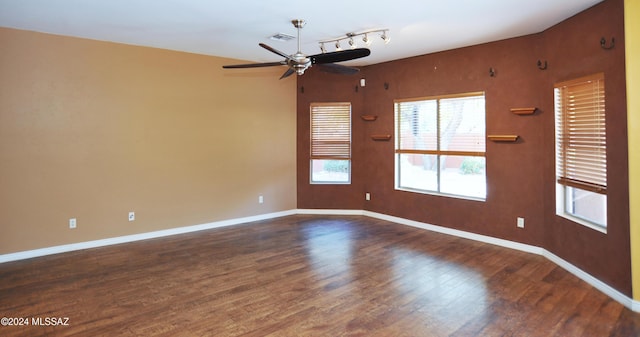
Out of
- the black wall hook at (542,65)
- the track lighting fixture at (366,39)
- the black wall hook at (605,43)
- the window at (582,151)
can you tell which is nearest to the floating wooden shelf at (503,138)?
the window at (582,151)

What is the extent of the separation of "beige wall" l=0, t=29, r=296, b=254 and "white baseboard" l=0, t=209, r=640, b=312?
0.27 feet

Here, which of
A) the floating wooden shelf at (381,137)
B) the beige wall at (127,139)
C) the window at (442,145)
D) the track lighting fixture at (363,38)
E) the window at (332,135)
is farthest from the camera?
the window at (332,135)

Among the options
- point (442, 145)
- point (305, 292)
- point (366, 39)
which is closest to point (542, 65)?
point (442, 145)

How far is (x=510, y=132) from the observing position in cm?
445

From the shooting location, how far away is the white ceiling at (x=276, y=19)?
3.31m

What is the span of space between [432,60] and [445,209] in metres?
2.23

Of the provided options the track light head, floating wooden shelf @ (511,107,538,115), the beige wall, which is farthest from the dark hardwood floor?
the track light head

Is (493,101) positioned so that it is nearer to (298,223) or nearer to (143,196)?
(298,223)

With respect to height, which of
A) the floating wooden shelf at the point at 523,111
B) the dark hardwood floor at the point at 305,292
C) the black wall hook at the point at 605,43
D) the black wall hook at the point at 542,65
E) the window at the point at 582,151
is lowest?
the dark hardwood floor at the point at 305,292

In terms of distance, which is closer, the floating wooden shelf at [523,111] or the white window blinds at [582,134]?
the white window blinds at [582,134]

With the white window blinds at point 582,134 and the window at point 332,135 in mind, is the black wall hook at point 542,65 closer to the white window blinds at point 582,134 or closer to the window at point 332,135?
the white window blinds at point 582,134

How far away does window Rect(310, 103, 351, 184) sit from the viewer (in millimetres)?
6336

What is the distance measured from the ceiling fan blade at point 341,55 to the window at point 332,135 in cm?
301

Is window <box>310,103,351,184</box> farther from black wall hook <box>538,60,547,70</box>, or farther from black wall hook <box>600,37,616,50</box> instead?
black wall hook <box>600,37,616,50</box>
